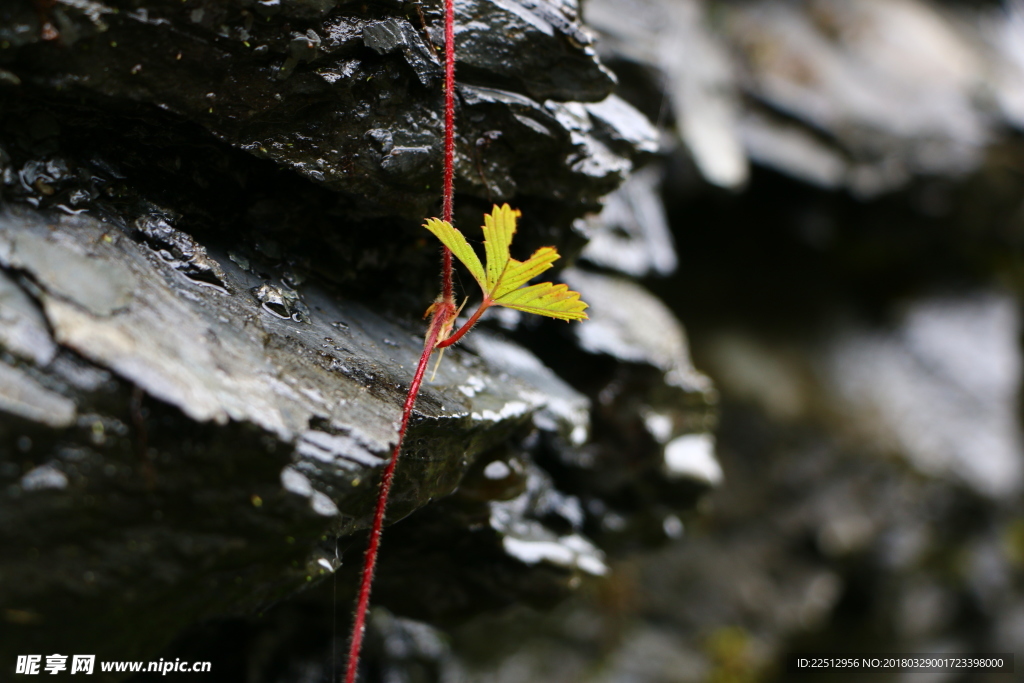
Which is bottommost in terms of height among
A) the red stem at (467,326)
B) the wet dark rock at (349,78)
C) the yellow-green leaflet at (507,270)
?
the red stem at (467,326)

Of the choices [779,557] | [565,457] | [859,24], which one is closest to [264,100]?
[565,457]

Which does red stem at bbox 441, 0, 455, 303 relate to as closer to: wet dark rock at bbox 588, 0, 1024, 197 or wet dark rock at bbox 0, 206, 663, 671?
wet dark rock at bbox 0, 206, 663, 671

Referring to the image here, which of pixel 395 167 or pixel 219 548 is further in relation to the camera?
pixel 395 167

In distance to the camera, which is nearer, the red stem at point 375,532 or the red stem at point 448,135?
the red stem at point 375,532

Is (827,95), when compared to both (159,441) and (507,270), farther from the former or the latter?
(159,441)

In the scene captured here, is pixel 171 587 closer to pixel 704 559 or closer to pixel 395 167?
pixel 395 167

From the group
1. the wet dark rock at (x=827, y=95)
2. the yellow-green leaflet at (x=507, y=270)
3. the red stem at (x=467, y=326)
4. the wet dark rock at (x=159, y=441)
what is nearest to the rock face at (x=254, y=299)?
the wet dark rock at (x=159, y=441)

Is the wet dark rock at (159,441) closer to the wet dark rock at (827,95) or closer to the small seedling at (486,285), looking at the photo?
the small seedling at (486,285)

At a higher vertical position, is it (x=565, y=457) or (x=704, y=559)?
(x=565, y=457)
